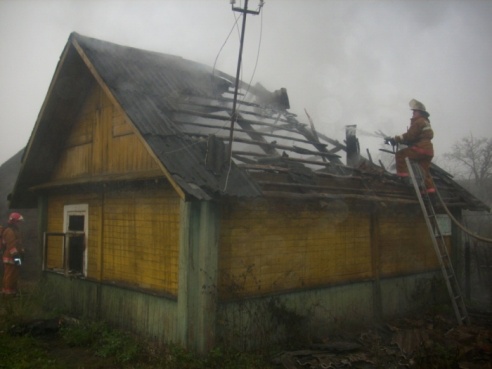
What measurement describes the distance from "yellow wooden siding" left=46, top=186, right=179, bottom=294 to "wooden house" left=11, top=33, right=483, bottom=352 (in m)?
0.03

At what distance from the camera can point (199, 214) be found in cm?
673

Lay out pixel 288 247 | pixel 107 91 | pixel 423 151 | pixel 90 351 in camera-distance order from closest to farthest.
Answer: pixel 107 91, pixel 90 351, pixel 288 247, pixel 423 151

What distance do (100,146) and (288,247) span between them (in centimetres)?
461

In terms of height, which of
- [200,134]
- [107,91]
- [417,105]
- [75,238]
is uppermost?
[417,105]

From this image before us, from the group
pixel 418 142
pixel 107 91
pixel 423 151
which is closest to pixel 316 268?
pixel 423 151

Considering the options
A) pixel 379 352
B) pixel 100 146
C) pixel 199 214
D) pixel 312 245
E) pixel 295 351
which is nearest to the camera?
pixel 199 214

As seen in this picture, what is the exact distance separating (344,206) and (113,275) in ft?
16.0

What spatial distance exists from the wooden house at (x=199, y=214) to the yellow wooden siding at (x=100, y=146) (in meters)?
0.04

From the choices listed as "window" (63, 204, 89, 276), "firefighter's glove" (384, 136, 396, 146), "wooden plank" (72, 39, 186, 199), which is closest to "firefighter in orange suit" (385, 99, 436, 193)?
"firefighter's glove" (384, 136, 396, 146)

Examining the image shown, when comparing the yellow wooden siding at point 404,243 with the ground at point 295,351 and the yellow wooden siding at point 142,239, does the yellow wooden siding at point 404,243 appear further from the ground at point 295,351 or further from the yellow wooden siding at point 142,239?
the yellow wooden siding at point 142,239

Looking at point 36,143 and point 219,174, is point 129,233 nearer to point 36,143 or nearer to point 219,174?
point 219,174

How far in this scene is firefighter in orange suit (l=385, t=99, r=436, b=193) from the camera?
988 cm

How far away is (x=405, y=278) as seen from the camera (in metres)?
10.4

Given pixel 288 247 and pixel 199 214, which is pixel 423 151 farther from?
pixel 199 214
